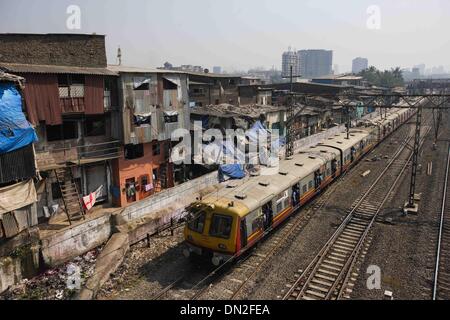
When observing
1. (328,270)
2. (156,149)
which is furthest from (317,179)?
(156,149)

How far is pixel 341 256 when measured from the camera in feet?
55.2

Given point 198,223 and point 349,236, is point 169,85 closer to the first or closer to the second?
point 198,223

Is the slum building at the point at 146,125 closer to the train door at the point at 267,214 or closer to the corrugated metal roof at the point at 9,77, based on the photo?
the corrugated metal roof at the point at 9,77

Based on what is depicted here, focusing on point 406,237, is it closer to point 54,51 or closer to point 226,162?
point 226,162

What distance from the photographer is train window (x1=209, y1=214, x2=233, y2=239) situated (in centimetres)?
1470

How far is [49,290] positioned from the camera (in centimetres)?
1491

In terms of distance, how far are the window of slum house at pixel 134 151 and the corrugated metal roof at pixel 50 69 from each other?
16.2 feet

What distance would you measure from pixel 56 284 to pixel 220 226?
24.4 feet

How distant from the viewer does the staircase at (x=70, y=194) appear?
2038 centimetres

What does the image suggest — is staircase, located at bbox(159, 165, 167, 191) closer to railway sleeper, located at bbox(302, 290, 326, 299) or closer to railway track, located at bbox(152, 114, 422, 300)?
railway track, located at bbox(152, 114, 422, 300)

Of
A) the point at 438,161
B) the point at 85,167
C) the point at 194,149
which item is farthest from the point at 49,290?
the point at 438,161

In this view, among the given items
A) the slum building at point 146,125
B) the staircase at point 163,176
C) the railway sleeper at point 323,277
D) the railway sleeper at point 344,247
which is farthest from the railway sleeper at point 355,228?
the staircase at point 163,176

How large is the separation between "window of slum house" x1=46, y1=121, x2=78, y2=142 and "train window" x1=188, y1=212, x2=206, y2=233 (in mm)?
10393
